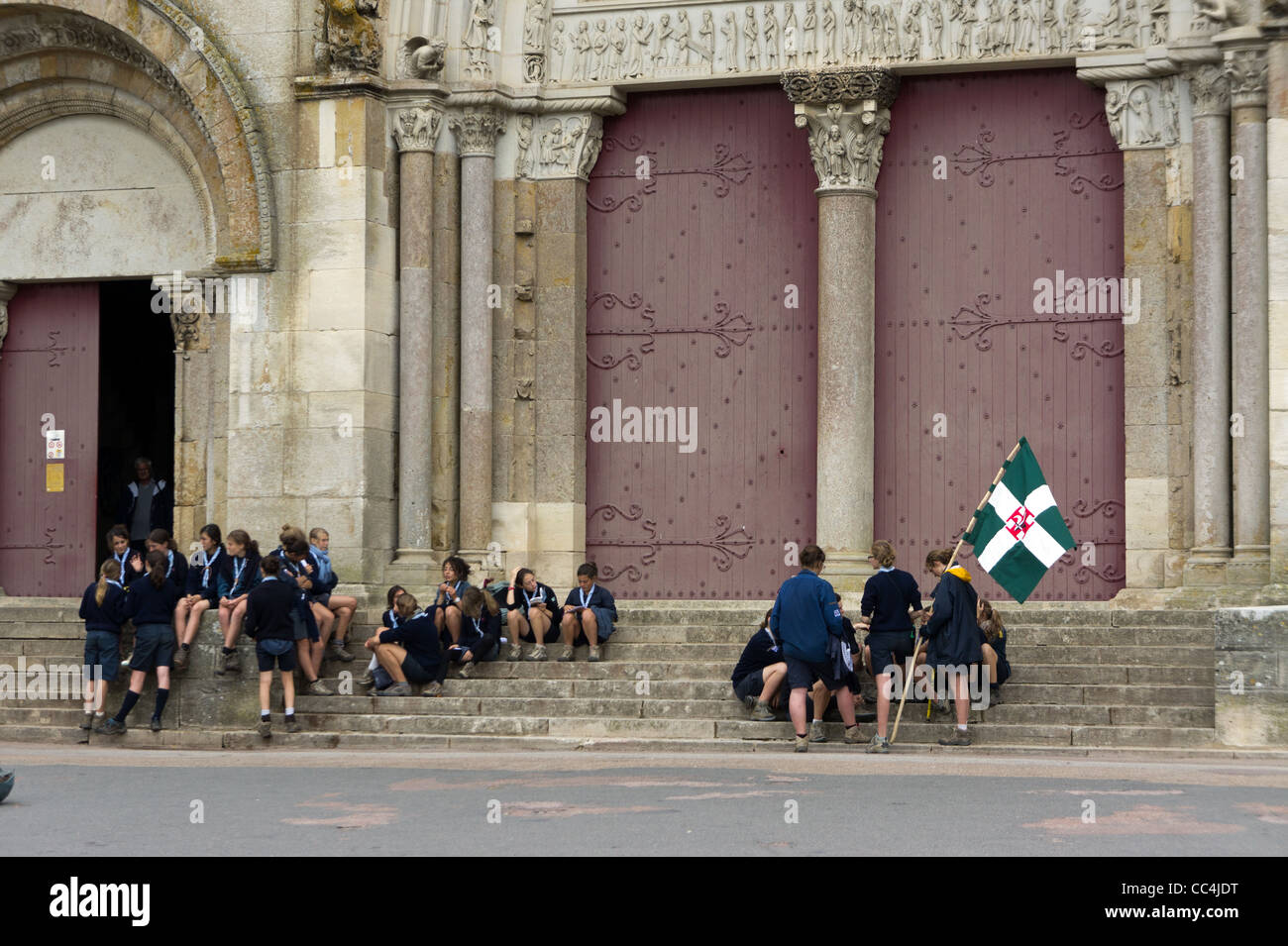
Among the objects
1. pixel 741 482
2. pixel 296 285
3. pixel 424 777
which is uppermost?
pixel 296 285

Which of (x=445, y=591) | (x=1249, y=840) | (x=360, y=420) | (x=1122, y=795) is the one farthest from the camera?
(x=360, y=420)

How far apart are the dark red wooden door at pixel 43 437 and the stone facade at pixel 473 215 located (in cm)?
140

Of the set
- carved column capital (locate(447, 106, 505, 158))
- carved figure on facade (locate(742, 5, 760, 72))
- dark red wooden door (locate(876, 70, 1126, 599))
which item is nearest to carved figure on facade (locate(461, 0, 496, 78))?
carved column capital (locate(447, 106, 505, 158))

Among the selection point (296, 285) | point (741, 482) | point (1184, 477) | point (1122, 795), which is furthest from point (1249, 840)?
point (296, 285)

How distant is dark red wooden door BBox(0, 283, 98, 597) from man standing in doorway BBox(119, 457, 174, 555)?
1.20 ft

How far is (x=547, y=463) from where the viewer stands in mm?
20469

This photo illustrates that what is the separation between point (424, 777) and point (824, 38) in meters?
9.40

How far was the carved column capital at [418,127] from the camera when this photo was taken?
19906mm

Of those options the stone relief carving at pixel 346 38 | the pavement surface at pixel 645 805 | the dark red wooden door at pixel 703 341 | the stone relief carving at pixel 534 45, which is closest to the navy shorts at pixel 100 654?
the pavement surface at pixel 645 805

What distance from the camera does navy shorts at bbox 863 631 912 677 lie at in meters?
15.9

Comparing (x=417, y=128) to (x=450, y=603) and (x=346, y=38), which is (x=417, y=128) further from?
(x=450, y=603)

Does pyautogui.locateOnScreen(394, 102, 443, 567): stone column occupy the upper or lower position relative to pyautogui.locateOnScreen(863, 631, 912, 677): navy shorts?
upper

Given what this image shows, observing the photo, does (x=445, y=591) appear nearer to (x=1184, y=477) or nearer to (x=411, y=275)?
(x=411, y=275)

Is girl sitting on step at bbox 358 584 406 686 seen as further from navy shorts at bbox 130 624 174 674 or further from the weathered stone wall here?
the weathered stone wall
